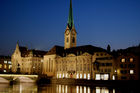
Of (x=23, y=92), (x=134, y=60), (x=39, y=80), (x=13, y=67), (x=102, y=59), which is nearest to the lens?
(x=23, y=92)

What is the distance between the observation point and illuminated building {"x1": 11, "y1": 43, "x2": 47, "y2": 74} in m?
135

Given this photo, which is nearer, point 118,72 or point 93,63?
point 118,72

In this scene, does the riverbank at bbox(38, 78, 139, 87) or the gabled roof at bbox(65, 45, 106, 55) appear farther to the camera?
the gabled roof at bbox(65, 45, 106, 55)

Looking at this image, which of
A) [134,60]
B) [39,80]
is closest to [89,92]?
[134,60]

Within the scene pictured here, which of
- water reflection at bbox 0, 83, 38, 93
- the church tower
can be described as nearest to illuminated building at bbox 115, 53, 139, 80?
water reflection at bbox 0, 83, 38, 93

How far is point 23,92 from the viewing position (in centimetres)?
5722

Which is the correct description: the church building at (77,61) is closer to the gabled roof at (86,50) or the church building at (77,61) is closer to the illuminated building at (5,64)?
the gabled roof at (86,50)

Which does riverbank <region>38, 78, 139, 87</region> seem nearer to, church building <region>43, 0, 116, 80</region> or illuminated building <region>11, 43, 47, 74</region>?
church building <region>43, 0, 116, 80</region>

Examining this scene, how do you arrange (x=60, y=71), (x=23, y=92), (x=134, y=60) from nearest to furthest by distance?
1. (x=23, y=92)
2. (x=134, y=60)
3. (x=60, y=71)

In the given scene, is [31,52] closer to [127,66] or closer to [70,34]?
[70,34]

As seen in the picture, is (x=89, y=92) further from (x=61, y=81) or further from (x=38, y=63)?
(x=38, y=63)

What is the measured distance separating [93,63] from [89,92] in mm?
38388

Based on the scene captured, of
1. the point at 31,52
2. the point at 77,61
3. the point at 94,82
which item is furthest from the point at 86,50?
the point at 31,52

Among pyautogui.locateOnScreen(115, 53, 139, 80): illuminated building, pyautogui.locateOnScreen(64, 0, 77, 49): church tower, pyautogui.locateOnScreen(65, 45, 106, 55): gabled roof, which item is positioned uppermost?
pyautogui.locateOnScreen(64, 0, 77, 49): church tower
